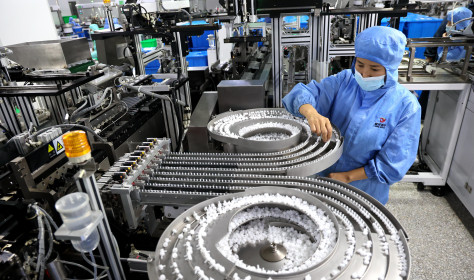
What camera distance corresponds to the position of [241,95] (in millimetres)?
1711

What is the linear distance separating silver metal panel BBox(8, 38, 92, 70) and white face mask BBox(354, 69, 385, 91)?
5.62 feet

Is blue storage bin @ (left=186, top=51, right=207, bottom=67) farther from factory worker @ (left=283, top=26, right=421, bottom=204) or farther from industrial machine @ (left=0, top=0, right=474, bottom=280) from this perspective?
factory worker @ (left=283, top=26, right=421, bottom=204)

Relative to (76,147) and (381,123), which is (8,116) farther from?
(381,123)

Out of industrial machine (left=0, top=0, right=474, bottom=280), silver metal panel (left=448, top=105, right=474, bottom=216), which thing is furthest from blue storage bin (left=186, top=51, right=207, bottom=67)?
silver metal panel (left=448, top=105, right=474, bottom=216)

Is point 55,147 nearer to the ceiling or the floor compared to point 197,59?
nearer to the ceiling

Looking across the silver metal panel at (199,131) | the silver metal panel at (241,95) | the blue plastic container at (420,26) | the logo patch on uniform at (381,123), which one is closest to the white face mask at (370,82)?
the logo patch on uniform at (381,123)

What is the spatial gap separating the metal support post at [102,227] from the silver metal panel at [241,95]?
3.81 ft

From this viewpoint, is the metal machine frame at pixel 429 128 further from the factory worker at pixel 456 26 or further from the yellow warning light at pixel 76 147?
the yellow warning light at pixel 76 147

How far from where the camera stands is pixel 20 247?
3.08 feet

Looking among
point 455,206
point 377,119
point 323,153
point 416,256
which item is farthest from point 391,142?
point 455,206

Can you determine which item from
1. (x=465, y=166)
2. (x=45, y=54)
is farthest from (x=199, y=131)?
(x=465, y=166)

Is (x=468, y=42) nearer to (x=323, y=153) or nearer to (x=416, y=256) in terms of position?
(x=416, y=256)

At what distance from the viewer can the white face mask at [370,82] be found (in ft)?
4.06

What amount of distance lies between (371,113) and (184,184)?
0.84m
